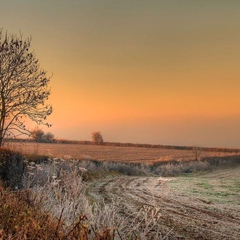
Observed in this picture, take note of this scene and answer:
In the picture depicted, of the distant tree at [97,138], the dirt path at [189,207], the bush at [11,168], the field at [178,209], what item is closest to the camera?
the field at [178,209]

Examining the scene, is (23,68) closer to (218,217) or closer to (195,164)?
(218,217)

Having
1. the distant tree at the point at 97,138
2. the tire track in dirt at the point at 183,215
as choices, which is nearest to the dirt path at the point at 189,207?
the tire track in dirt at the point at 183,215

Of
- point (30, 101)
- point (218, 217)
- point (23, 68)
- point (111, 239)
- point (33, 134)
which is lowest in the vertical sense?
point (218, 217)

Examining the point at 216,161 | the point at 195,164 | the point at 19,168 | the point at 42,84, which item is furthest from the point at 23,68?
the point at 216,161

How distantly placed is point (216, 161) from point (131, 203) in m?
31.4

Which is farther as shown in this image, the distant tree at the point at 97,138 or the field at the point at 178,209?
the distant tree at the point at 97,138

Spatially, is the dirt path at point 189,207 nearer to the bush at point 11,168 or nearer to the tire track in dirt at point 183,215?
the tire track in dirt at point 183,215

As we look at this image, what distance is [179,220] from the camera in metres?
11.6

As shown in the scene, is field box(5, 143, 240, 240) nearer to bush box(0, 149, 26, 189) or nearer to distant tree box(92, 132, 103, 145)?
bush box(0, 149, 26, 189)

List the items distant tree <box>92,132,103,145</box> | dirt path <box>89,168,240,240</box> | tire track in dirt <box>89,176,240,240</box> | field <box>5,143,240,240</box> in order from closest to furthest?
1. field <box>5,143,240,240</box>
2. tire track in dirt <box>89,176,240,240</box>
3. dirt path <box>89,168,240,240</box>
4. distant tree <box>92,132,103,145</box>

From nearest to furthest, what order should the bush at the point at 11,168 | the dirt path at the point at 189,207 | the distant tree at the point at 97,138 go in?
the dirt path at the point at 189,207 < the bush at the point at 11,168 < the distant tree at the point at 97,138

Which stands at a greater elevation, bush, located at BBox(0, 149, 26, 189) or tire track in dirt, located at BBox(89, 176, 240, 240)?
bush, located at BBox(0, 149, 26, 189)

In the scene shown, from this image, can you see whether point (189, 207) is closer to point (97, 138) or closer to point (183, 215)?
point (183, 215)

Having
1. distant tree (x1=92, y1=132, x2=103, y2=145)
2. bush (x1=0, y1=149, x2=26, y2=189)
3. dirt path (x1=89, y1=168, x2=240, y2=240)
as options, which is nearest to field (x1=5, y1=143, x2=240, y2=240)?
dirt path (x1=89, y1=168, x2=240, y2=240)
